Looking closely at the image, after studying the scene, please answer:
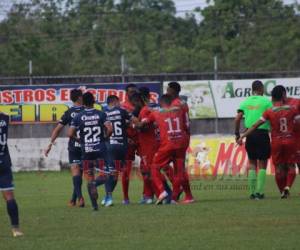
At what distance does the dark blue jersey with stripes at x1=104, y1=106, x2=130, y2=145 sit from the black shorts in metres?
2.28

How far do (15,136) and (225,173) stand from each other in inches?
298

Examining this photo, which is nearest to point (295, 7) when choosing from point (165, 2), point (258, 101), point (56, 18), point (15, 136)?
point (56, 18)

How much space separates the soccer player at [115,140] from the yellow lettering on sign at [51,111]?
44.6ft

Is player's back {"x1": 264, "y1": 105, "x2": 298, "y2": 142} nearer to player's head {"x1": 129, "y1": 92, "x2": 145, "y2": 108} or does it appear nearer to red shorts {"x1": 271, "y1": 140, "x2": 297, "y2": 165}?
red shorts {"x1": 271, "y1": 140, "x2": 297, "y2": 165}

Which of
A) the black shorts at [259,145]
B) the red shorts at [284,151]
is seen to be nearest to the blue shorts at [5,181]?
the black shorts at [259,145]

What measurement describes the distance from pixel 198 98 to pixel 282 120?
13.7 meters

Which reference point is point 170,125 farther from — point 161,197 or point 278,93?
point 278,93

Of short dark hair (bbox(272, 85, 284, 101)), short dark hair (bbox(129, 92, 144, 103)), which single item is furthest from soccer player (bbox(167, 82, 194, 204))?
short dark hair (bbox(272, 85, 284, 101))

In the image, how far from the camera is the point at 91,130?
57.2ft

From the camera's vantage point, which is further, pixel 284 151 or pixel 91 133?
pixel 284 151

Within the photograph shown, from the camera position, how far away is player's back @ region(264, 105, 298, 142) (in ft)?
61.9

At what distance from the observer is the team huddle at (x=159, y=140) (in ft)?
59.8

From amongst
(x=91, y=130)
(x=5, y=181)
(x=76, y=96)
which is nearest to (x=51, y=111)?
(x=76, y=96)

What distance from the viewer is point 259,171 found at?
1900 centimetres
